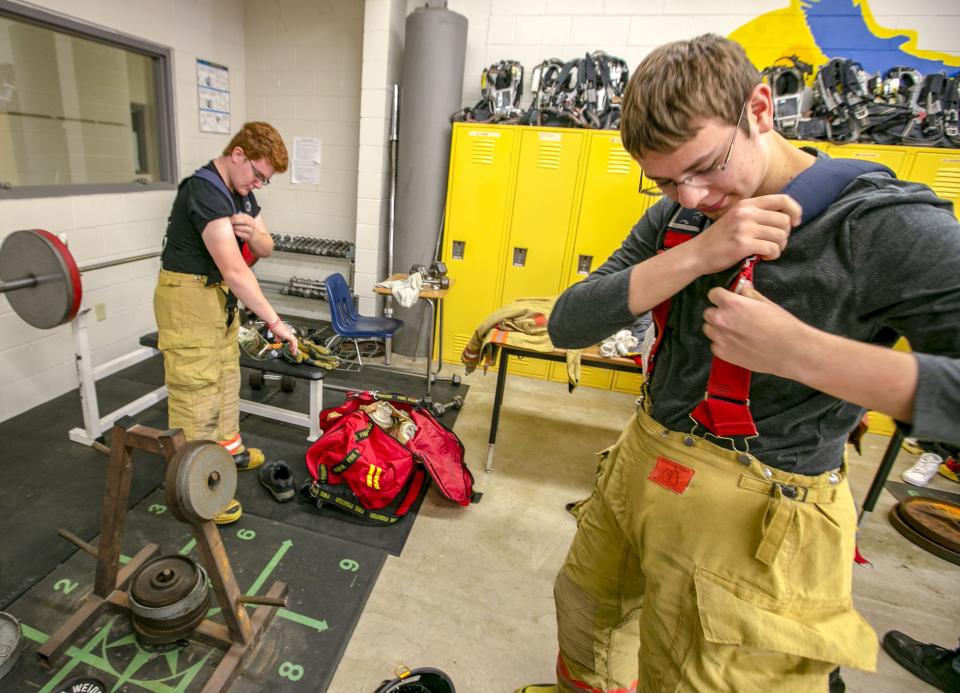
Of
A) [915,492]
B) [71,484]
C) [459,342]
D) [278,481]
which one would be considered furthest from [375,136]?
[915,492]

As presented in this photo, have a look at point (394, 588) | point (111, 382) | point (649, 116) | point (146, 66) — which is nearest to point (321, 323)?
point (111, 382)

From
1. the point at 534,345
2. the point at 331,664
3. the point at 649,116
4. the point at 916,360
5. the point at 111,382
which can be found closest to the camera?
the point at 916,360

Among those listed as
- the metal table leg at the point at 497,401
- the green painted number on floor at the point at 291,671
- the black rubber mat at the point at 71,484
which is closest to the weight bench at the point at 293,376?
the black rubber mat at the point at 71,484

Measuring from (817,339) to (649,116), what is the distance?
1.30ft

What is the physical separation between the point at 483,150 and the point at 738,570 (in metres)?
3.62

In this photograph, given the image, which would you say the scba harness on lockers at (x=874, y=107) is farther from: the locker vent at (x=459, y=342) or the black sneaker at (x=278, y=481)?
the black sneaker at (x=278, y=481)

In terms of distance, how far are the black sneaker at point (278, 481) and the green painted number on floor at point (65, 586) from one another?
780mm

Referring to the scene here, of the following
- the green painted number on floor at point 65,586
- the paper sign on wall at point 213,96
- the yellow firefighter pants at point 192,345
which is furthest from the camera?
the paper sign on wall at point 213,96

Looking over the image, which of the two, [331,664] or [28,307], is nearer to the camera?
[331,664]

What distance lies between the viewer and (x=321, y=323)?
15.9ft

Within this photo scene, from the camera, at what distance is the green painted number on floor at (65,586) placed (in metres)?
1.81

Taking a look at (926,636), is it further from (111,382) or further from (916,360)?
(111,382)

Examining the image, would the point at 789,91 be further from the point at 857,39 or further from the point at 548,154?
the point at 548,154

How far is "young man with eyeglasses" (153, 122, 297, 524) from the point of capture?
1938 millimetres
